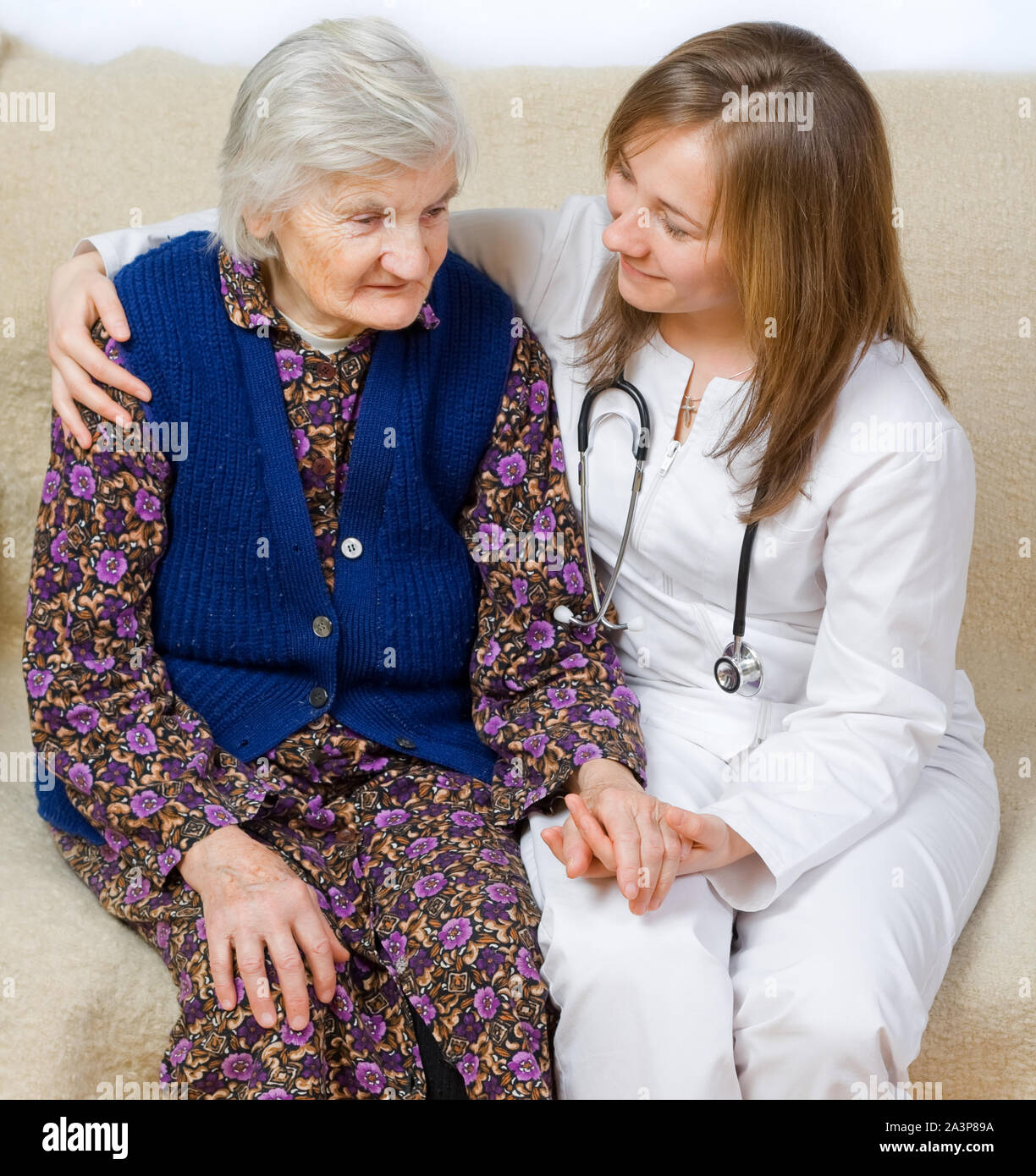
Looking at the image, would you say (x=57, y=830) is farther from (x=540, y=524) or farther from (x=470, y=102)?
(x=470, y=102)

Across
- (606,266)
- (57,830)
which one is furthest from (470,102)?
(57,830)

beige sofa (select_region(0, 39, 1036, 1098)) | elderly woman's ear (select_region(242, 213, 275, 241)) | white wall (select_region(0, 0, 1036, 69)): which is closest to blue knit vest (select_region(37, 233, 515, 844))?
elderly woman's ear (select_region(242, 213, 275, 241))

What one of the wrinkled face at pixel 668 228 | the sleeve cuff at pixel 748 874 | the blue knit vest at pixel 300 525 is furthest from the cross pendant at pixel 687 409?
the sleeve cuff at pixel 748 874

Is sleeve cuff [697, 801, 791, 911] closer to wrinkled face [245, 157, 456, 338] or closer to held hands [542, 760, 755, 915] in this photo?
held hands [542, 760, 755, 915]

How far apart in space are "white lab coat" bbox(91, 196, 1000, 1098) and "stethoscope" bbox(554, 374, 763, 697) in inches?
0.7

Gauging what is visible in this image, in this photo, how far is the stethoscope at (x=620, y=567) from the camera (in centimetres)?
178

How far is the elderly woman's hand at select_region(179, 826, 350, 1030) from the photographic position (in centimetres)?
155

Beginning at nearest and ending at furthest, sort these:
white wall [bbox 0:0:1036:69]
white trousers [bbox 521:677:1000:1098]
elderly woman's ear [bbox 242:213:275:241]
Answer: white trousers [bbox 521:677:1000:1098] < elderly woman's ear [bbox 242:213:275:241] < white wall [bbox 0:0:1036:69]

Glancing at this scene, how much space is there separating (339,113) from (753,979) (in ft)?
3.42

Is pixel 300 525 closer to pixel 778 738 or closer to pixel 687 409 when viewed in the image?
pixel 687 409

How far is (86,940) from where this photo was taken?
66.9 inches

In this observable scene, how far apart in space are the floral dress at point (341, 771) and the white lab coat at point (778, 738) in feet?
0.24

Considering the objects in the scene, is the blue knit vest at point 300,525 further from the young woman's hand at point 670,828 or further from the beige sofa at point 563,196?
the beige sofa at point 563,196

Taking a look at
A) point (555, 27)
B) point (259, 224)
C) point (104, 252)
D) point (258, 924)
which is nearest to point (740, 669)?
point (258, 924)
